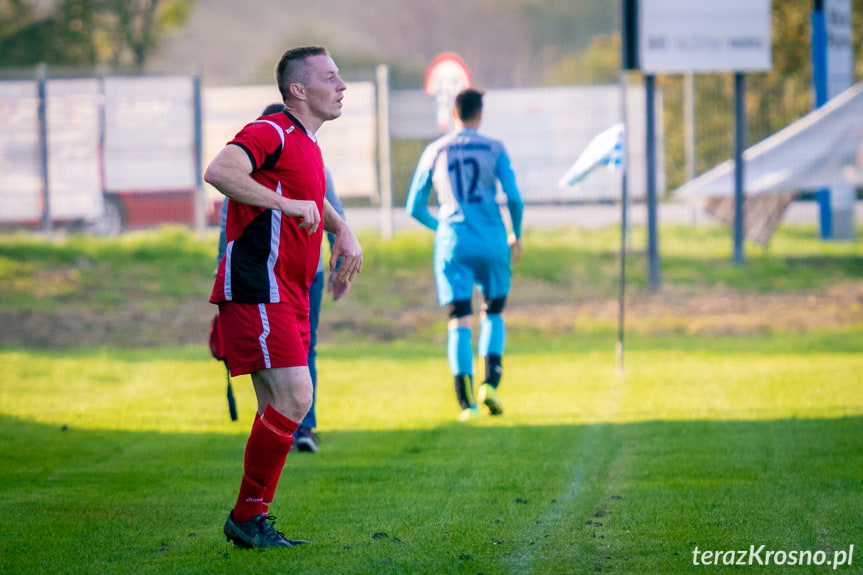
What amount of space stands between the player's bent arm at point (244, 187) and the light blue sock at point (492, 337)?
3926 millimetres

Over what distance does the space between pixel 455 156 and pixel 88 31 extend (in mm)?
37287

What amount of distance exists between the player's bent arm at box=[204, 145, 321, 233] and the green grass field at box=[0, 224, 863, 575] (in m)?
1.39

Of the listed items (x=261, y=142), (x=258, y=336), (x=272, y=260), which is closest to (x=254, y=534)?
(x=258, y=336)

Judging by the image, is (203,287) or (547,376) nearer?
(547,376)

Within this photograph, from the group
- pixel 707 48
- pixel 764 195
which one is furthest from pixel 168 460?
pixel 764 195

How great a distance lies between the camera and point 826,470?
6.07m

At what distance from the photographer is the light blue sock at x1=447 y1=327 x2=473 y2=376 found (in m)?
8.12

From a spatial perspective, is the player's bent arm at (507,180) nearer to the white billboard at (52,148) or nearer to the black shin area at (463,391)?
the black shin area at (463,391)

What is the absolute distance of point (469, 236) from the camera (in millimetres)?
8055

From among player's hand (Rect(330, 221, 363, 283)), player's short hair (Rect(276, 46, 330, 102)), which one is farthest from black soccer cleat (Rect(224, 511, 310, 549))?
player's short hair (Rect(276, 46, 330, 102))

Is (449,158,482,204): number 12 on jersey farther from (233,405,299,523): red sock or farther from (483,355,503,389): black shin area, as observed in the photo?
(233,405,299,523): red sock

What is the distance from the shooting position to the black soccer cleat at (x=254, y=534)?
4.61 meters

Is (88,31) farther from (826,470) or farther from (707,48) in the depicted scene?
(826,470)

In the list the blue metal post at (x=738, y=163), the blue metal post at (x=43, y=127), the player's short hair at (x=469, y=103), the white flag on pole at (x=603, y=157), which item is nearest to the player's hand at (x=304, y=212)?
the player's short hair at (x=469, y=103)
